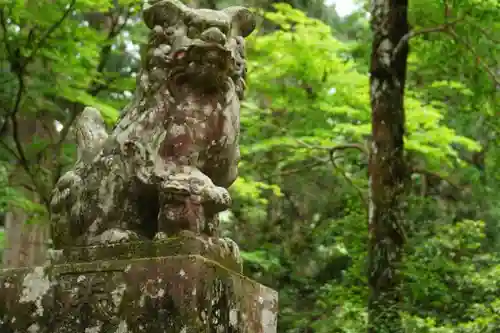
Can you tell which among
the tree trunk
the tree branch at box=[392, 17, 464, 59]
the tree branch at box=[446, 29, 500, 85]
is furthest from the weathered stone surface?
the tree branch at box=[446, 29, 500, 85]

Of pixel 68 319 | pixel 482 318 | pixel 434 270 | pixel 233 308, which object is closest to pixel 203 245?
pixel 233 308

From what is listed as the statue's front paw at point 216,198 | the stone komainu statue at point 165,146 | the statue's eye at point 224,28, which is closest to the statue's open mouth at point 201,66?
the stone komainu statue at point 165,146

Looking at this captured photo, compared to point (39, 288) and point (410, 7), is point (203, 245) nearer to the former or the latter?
point (39, 288)

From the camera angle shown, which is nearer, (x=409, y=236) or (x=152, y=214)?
(x=152, y=214)

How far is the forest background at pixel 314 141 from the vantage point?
8.09 metres

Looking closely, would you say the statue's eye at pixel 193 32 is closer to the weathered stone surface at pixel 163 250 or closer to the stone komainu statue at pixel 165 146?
the stone komainu statue at pixel 165 146

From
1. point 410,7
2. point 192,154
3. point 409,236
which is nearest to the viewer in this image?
point 192,154

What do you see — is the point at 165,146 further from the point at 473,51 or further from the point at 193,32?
the point at 473,51

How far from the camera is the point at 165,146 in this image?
2977mm

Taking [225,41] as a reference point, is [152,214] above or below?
below

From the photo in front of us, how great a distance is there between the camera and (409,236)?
887 cm

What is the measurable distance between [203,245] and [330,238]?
Answer: 8.97 m

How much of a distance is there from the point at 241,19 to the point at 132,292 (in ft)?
4.61

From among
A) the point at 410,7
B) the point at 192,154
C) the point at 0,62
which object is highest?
the point at 410,7
